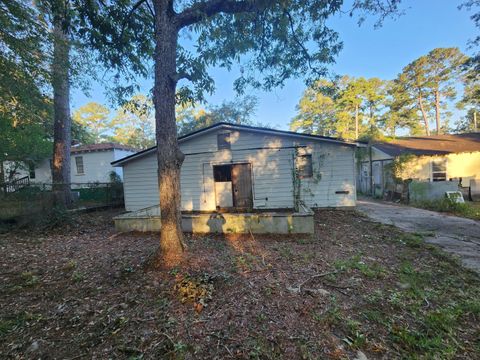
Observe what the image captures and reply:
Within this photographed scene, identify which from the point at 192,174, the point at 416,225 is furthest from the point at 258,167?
the point at 416,225

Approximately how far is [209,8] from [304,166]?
7.06 m

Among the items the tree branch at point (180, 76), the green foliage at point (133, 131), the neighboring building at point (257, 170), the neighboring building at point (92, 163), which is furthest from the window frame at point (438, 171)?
the green foliage at point (133, 131)

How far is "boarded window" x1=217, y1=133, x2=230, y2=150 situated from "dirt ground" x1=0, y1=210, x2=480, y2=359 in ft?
19.1

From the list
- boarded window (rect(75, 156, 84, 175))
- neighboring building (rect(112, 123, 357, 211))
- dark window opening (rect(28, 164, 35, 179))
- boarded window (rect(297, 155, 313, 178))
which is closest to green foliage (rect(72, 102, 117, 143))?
dark window opening (rect(28, 164, 35, 179))

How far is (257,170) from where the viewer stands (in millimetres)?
9844

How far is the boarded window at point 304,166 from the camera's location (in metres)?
9.62

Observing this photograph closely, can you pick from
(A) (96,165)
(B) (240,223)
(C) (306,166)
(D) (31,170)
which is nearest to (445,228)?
(C) (306,166)

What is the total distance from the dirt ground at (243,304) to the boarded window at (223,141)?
19.1ft

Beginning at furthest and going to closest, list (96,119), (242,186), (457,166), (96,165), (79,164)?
(96,119), (79,164), (96,165), (457,166), (242,186)

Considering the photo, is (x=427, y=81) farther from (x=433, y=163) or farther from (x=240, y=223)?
(x=240, y=223)

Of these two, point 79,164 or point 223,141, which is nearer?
point 223,141

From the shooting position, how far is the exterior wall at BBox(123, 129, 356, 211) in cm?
938

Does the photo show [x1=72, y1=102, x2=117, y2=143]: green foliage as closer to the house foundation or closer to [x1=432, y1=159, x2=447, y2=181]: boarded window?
the house foundation

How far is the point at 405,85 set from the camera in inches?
979
